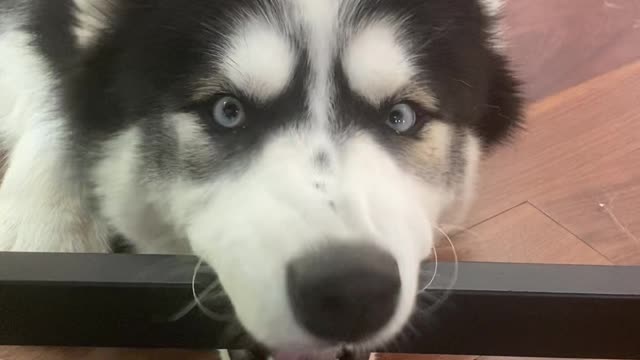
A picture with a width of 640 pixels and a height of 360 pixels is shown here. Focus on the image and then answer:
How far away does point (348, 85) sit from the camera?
123 centimetres

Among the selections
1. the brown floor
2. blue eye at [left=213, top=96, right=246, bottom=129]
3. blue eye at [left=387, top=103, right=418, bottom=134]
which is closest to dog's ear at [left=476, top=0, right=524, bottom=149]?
the brown floor

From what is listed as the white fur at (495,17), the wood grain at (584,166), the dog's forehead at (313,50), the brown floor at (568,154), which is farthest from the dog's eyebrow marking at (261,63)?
the wood grain at (584,166)

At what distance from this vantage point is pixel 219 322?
1301 millimetres

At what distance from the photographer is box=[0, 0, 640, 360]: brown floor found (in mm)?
1854

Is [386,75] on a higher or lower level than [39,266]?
higher

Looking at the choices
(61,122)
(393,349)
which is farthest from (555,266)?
→ (61,122)

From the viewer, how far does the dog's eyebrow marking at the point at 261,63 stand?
1205 millimetres

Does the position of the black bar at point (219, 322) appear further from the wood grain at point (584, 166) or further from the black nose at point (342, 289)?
the wood grain at point (584, 166)

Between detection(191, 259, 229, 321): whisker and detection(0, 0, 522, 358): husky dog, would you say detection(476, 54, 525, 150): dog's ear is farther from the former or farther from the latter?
detection(191, 259, 229, 321): whisker

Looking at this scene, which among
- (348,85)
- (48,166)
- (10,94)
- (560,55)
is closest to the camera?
(348,85)

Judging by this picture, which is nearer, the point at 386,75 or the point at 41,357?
the point at 386,75

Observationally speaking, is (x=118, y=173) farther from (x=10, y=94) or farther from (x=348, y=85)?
(x=10, y=94)

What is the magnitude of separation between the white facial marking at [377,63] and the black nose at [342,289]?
0.28m

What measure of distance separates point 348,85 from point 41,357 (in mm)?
834
